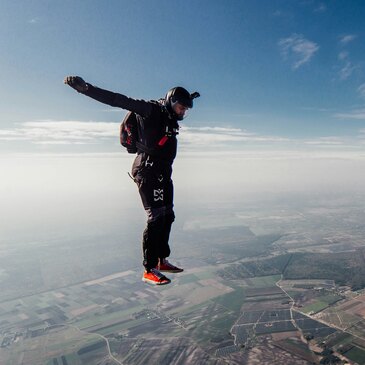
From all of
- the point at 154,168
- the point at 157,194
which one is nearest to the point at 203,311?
the point at 157,194

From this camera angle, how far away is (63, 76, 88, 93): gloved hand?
537cm

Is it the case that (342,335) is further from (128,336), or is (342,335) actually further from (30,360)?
(30,360)

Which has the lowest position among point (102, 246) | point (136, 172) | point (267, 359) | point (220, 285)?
point (102, 246)

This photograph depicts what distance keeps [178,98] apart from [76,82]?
2.10m

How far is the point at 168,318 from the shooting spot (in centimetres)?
6444

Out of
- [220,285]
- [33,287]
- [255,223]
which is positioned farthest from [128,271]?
[255,223]

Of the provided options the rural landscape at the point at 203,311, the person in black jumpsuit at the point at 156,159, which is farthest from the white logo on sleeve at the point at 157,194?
the rural landscape at the point at 203,311

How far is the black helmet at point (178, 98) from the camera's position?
6480 millimetres

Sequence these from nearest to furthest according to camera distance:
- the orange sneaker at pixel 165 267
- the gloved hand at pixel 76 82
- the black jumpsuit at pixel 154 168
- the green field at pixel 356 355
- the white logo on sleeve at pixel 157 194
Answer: the gloved hand at pixel 76 82 → the black jumpsuit at pixel 154 168 → the white logo on sleeve at pixel 157 194 → the orange sneaker at pixel 165 267 → the green field at pixel 356 355

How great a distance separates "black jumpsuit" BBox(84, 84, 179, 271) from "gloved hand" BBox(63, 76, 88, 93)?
1.04 m

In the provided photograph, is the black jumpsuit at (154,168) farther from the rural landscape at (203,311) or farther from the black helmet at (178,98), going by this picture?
the rural landscape at (203,311)

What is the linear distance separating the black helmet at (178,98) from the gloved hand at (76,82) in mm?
1895

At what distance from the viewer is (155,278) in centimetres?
731

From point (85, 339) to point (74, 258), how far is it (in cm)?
8193
